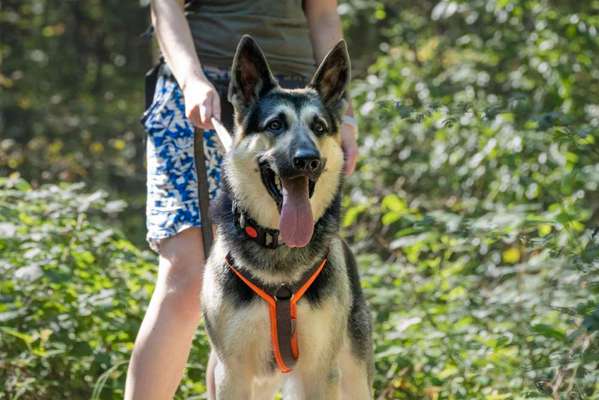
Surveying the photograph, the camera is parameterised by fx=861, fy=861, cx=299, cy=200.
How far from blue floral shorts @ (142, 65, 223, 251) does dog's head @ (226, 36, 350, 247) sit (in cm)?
27

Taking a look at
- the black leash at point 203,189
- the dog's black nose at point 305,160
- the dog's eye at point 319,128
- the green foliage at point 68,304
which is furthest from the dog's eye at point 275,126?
the green foliage at point 68,304

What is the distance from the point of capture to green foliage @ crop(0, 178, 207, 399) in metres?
4.41

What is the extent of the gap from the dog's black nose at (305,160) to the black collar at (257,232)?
0.36m

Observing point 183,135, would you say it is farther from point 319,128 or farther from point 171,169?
point 319,128

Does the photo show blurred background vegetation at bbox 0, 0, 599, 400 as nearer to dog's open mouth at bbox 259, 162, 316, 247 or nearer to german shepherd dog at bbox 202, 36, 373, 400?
german shepherd dog at bbox 202, 36, 373, 400

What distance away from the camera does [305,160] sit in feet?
9.09

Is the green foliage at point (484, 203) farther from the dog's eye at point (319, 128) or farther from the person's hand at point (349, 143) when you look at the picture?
the dog's eye at point (319, 128)

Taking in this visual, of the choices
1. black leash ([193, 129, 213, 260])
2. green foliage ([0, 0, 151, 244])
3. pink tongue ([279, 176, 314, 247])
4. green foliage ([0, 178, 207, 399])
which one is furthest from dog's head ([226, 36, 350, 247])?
green foliage ([0, 0, 151, 244])

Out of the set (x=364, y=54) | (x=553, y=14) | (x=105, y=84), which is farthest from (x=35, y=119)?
(x=553, y=14)

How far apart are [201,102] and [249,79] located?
9.5 inches

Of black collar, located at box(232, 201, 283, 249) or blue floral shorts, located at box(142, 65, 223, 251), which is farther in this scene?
blue floral shorts, located at box(142, 65, 223, 251)

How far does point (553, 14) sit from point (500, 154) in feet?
Result: 4.21

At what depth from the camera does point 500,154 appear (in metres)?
6.10

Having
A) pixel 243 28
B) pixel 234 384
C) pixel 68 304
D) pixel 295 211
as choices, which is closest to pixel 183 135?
pixel 243 28
